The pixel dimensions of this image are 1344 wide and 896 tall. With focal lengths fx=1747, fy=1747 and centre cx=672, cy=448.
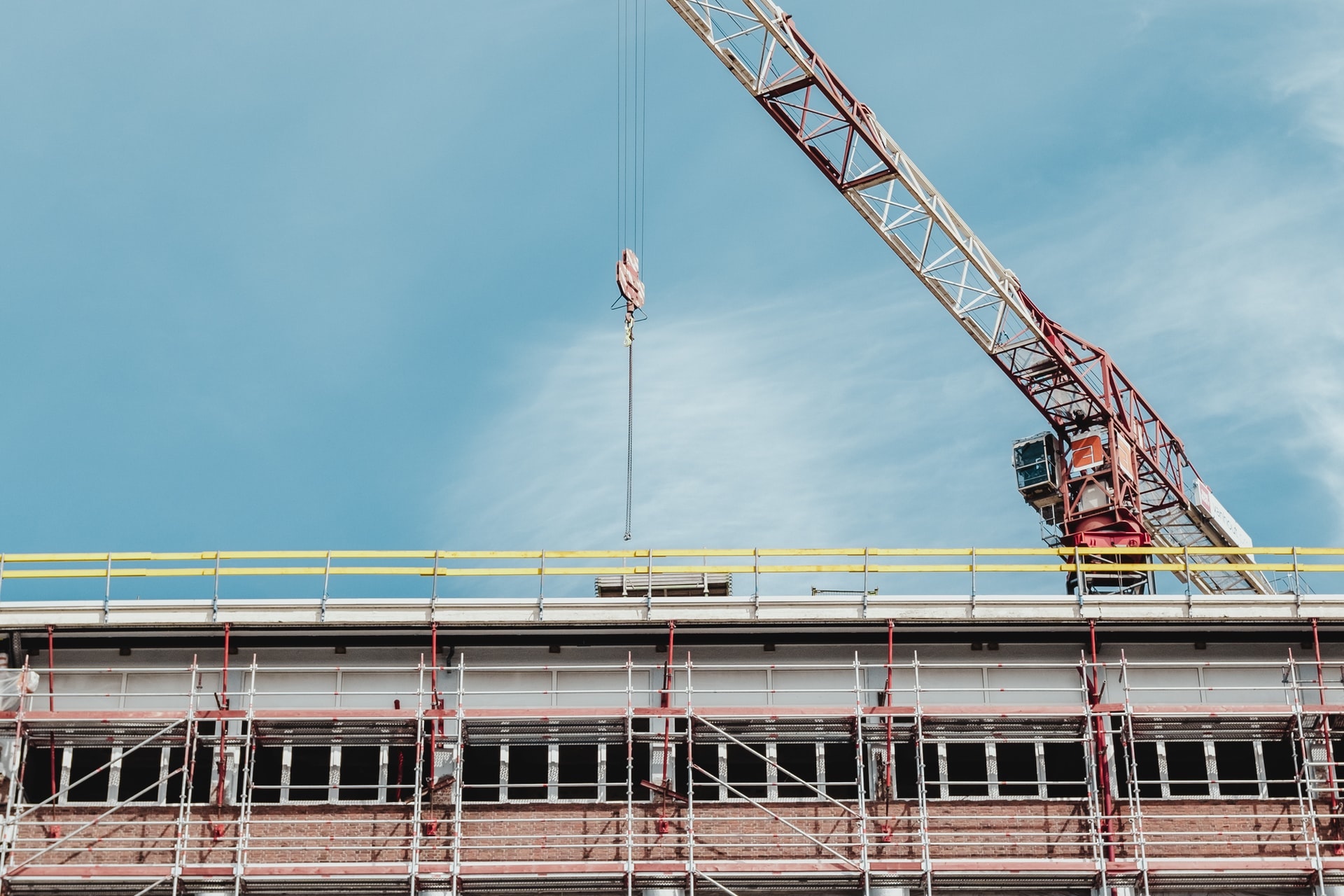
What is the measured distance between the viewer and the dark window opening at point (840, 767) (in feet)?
121

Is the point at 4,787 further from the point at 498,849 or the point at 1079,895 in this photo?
the point at 1079,895

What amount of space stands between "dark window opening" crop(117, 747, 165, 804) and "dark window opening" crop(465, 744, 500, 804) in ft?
17.2

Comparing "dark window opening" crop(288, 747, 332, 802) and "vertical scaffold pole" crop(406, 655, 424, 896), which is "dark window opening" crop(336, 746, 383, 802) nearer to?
"dark window opening" crop(288, 747, 332, 802)

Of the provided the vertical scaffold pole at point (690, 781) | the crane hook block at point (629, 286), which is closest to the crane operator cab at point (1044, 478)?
the crane hook block at point (629, 286)

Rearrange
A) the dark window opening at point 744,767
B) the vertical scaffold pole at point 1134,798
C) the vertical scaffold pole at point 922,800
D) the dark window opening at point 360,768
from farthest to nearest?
the dark window opening at point 744,767 → the dark window opening at point 360,768 → the vertical scaffold pole at point 1134,798 → the vertical scaffold pole at point 922,800

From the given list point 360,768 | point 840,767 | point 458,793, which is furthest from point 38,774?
point 840,767

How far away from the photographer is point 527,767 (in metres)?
36.9

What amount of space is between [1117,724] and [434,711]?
569 inches

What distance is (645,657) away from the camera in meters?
37.8

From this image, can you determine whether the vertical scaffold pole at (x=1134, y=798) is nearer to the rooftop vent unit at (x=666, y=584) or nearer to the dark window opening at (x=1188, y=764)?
the dark window opening at (x=1188, y=764)

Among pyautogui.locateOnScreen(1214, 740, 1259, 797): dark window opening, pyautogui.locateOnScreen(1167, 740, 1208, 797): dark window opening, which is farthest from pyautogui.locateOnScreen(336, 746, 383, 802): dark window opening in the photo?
pyautogui.locateOnScreen(1214, 740, 1259, 797): dark window opening

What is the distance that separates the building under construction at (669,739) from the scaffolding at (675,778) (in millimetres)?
71

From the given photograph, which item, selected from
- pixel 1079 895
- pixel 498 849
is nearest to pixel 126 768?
pixel 498 849

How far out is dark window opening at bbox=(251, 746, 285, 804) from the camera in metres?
37.0
